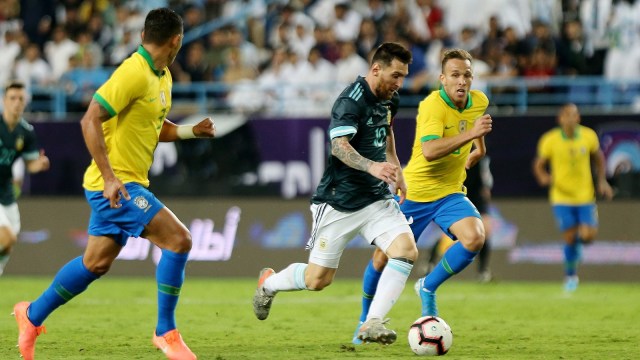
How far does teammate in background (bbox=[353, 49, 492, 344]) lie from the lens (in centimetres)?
934

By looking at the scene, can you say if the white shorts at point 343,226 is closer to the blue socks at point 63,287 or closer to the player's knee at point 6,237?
the blue socks at point 63,287

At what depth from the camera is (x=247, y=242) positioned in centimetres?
1684

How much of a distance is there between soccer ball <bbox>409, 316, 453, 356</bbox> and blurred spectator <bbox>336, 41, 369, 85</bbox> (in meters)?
9.76

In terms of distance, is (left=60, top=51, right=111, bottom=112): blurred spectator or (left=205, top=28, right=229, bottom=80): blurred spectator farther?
(left=205, top=28, right=229, bottom=80): blurred spectator

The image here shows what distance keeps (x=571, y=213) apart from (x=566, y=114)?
135 centimetres

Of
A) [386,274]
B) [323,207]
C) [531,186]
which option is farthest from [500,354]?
[531,186]

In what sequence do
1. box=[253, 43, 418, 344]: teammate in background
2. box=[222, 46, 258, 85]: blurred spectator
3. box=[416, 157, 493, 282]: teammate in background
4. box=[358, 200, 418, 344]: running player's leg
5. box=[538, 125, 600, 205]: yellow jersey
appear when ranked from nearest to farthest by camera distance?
box=[358, 200, 418, 344]: running player's leg, box=[253, 43, 418, 344]: teammate in background, box=[538, 125, 600, 205]: yellow jersey, box=[416, 157, 493, 282]: teammate in background, box=[222, 46, 258, 85]: blurred spectator

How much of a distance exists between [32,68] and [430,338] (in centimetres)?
1267

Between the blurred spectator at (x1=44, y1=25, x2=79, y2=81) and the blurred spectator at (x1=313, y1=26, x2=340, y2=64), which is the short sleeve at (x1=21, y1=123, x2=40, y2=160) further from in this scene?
the blurred spectator at (x1=313, y1=26, x2=340, y2=64)

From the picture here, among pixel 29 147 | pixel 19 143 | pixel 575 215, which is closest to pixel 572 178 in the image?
pixel 575 215

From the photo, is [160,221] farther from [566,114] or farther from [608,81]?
[608,81]

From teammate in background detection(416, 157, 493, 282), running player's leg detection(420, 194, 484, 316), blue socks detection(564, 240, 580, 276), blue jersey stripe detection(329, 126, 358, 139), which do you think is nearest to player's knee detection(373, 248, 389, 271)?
running player's leg detection(420, 194, 484, 316)

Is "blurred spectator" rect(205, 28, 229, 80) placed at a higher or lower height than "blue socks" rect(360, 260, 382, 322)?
higher

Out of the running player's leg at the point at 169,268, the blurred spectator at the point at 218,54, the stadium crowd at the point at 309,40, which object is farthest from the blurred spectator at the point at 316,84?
the running player's leg at the point at 169,268
